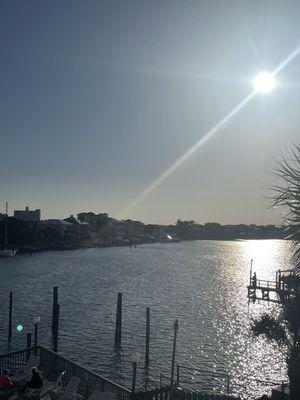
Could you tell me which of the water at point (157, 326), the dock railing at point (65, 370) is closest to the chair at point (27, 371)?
the dock railing at point (65, 370)

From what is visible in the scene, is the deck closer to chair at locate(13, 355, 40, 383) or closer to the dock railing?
the dock railing

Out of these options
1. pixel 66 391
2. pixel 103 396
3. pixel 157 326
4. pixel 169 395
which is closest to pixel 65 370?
pixel 66 391

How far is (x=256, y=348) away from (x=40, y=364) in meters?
21.0

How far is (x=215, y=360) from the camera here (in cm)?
3142

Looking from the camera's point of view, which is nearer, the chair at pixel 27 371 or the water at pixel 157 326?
the chair at pixel 27 371

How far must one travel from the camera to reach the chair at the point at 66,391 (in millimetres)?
14970

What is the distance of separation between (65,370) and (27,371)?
7.55ft

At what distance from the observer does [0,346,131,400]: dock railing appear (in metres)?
15.0

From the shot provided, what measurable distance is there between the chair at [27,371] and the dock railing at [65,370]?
0.29 metres

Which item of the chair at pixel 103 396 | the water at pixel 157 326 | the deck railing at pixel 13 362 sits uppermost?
the chair at pixel 103 396

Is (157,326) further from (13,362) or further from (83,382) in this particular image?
(83,382)

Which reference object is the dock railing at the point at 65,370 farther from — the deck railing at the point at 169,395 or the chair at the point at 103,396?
the deck railing at the point at 169,395

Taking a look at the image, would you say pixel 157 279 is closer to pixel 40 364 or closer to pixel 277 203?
pixel 40 364

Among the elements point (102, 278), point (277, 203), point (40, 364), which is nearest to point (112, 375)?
point (40, 364)
